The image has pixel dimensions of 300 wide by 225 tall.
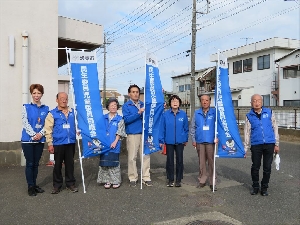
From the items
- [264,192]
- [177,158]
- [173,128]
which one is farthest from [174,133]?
[264,192]

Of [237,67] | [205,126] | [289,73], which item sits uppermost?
[237,67]

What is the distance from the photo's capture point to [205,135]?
573cm

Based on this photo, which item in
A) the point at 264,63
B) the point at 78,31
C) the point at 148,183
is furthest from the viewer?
the point at 264,63

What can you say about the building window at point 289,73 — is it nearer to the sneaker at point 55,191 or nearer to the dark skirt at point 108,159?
the dark skirt at point 108,159

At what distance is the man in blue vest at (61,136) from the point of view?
530cm

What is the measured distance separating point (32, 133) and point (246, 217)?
373 cm

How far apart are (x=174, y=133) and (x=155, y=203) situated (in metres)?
1.45

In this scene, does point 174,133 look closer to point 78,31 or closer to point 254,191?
point 254,191

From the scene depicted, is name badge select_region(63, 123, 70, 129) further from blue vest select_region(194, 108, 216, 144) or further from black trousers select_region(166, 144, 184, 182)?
blue vest select_region(194, 108, 216, 144)

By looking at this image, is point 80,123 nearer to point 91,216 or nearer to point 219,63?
point 91,216

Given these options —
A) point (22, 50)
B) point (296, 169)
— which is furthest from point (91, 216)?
point (296, 169)

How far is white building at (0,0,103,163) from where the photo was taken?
7.55 meters

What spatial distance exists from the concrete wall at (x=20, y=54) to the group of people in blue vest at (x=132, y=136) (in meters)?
2.69

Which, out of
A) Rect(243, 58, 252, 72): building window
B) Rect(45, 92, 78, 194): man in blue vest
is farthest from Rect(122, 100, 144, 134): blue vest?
Rect(243, 58, 252, 72): building window
